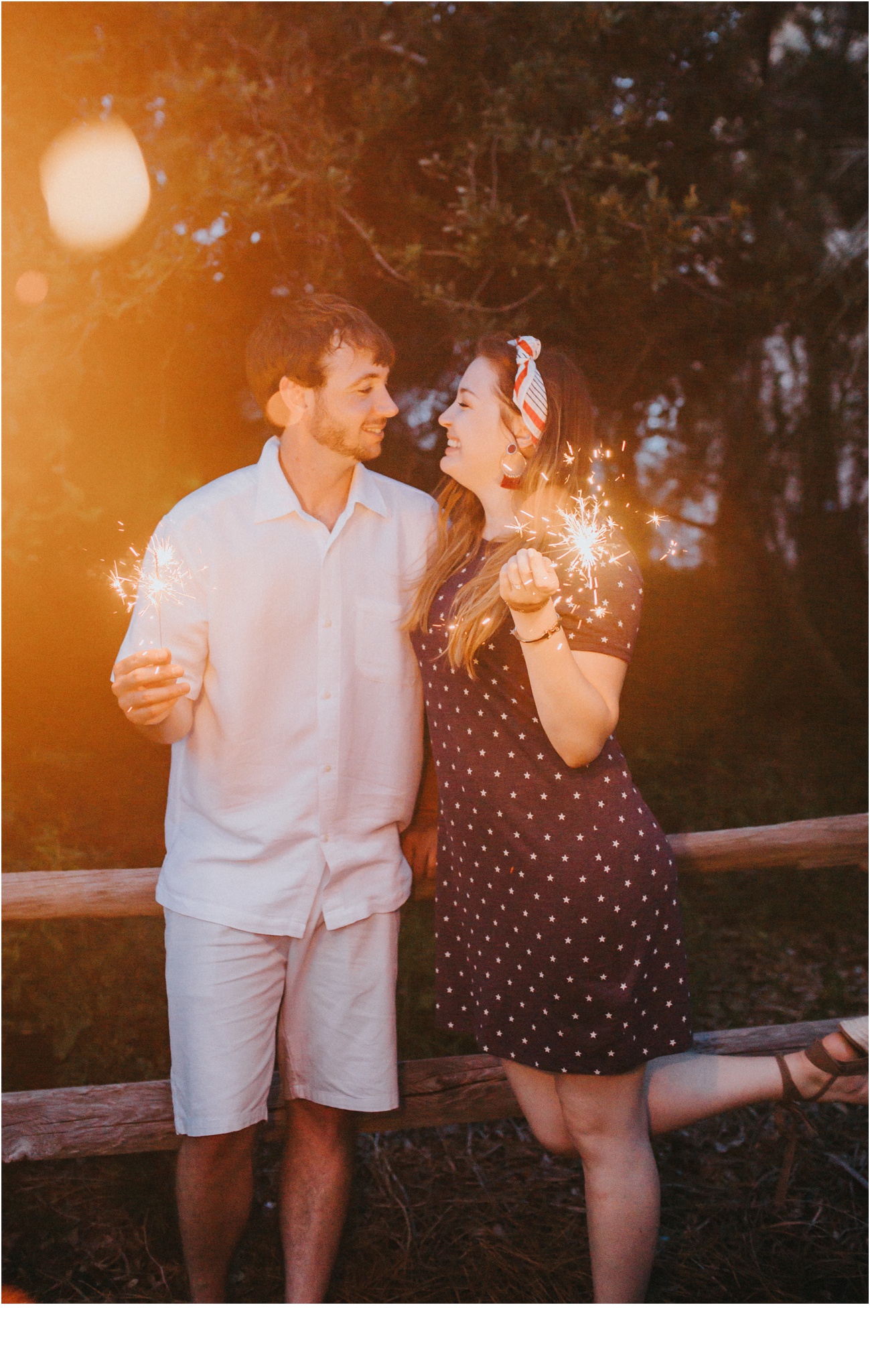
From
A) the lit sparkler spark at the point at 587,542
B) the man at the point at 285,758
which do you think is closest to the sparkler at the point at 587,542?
the lit sparkler spark at the point at 587,542

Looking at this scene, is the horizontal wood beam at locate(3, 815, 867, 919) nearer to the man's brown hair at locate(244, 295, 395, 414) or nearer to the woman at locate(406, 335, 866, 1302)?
the woman at locate(406, 335, 866, 1302)

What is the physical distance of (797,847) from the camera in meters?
2.33

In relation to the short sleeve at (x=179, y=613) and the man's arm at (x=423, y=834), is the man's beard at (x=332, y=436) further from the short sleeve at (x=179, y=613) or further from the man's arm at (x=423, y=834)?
the man's arm at (x=423, y=834)

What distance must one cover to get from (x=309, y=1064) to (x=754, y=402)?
2.22 m

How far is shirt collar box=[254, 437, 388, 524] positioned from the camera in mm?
1837

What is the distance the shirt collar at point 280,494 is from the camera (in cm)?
184

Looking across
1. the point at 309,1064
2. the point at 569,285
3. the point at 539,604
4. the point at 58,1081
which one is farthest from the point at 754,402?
the point at 58,1081

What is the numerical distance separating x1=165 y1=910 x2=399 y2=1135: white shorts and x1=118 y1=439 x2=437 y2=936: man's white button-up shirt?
0.20ft

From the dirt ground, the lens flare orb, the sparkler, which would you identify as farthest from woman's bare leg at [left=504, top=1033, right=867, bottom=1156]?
the lens flare orb

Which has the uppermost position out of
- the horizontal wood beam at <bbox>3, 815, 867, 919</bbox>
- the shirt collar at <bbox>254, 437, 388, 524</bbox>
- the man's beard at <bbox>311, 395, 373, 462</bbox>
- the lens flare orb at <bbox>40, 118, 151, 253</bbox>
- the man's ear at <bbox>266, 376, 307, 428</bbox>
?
the lens flare orb at <bbox>40, 118, 151, 253</bbox>

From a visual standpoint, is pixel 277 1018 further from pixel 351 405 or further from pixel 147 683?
pixel 351 405

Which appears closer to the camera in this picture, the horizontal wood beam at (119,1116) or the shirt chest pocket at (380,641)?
the shirt chest pocket at (380,641)

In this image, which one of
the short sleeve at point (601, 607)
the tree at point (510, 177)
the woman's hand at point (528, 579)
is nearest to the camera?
the woman's hand at point (528, 579)
